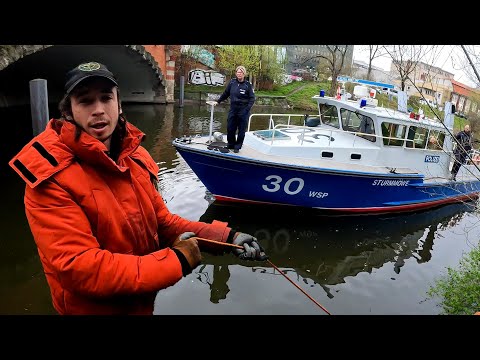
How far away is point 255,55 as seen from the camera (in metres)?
41.7

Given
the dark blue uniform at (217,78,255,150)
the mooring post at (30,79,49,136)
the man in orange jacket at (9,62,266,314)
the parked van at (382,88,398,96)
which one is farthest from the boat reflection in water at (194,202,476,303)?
the man in orange jacket at (9,62,266,314)

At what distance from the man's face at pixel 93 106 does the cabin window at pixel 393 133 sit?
9525 mm

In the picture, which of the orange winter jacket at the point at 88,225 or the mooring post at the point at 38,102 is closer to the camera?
the orange winter jacket at the point at 88,225

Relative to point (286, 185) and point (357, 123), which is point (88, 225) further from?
point (357, 123)

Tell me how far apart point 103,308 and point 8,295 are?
5.11 m

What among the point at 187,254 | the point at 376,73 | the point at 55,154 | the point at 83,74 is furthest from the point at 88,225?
the point at 376,73

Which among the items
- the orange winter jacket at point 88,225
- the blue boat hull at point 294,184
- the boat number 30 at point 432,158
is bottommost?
the blue boat hull at point 294,184

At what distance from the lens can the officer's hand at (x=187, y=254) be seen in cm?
191

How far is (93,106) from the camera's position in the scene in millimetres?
1822

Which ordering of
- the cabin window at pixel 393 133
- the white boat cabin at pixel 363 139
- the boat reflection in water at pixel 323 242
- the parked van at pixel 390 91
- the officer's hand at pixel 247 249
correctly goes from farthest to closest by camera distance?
the parked van at pixel 390 91
the cabin window at pixel 393 133
the white boat cabin at pixel 363 139
the boat reflection in water at pixel 323 242
the officer's hand at pixel 247 249

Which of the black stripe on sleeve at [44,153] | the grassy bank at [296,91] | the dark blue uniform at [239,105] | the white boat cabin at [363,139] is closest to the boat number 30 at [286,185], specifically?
the white boat cabin at [363,139]

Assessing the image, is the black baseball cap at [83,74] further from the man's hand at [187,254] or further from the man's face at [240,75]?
the man's face at [240,75]
